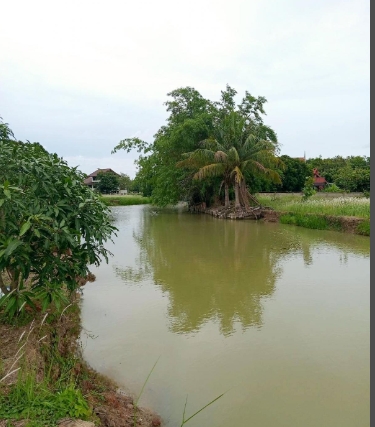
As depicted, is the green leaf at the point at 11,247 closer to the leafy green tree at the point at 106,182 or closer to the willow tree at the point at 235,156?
the willow tree at the point at 235,156

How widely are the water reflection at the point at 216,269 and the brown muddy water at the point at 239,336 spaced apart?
0.09 feet

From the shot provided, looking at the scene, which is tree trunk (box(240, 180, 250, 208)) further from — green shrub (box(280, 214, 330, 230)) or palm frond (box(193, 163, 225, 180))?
green shrub (box(280, 214, 330, 230))

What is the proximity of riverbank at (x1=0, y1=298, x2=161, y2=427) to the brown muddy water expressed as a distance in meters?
0.24

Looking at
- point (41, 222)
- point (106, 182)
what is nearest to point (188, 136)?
point (41, 222)

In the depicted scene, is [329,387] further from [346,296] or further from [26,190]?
[26,190]

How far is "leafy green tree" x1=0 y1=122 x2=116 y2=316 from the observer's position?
2.32 meters

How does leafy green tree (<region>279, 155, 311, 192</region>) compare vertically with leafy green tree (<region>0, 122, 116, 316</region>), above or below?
above

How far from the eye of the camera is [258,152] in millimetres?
15203

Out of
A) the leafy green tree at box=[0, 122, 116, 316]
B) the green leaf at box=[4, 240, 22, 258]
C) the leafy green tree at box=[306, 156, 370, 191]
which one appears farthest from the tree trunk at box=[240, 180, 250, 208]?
the green leaf at box=[4, 240, 22, 258]

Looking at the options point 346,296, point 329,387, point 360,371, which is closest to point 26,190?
point 329,387

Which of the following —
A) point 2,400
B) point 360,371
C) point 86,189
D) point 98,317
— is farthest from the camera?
point 98,317

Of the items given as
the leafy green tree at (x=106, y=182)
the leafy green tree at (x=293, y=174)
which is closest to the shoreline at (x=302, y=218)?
the leafy green tree at (x=293, y=174)

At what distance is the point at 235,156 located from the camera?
49.6 feet

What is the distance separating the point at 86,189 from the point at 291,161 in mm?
25351
